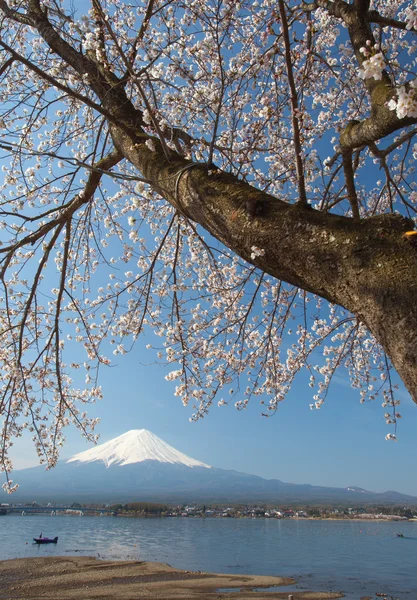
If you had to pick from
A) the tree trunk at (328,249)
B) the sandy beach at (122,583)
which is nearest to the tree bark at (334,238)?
the tree trunk at (328,249)

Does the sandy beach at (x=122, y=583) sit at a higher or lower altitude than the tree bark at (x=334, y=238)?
lower

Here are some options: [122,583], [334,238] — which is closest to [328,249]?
[334,238]

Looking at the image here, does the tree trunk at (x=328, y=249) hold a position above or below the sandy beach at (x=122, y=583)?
above

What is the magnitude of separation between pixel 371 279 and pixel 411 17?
1170 millimetres

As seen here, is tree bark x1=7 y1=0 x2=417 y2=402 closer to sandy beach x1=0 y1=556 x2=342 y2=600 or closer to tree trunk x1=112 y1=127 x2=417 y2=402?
tree trunk x1=112 y1=127 x2=417 y2=402

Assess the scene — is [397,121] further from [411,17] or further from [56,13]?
[56,13]

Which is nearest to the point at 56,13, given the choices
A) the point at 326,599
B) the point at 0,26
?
the point at 0,26

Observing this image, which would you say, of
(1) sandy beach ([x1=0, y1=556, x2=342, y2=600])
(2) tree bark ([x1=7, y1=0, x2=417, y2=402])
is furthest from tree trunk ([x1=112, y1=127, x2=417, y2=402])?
(1) sandy beach ([x1=0, y1=556, x2=342, y2=600])

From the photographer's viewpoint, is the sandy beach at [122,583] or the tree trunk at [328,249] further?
the sandy beach at [122,583]

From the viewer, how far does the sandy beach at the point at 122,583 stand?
1276 centimetres

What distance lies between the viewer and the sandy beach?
41.9 ft

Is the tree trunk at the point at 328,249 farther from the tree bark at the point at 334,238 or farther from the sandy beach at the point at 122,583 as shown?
the sandy beach at the point at 122,583

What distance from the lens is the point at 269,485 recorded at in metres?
190

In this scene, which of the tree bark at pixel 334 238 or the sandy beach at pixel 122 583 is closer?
the tree bark at pixel 334 238
